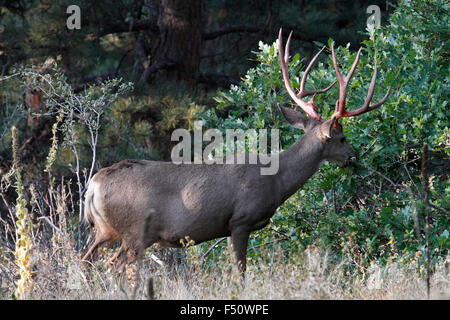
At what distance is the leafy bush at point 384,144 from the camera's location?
24.6ft

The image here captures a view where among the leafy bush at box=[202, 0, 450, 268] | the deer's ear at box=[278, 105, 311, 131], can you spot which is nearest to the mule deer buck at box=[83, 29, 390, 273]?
the deer's ear at box=[278, 105, 311, 131]

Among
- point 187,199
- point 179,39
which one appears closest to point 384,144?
point 187,199

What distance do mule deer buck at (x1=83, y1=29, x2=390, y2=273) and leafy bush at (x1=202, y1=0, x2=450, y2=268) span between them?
1.65 feet

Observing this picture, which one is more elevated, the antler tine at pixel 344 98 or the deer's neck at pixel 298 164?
the antler tine at pixel 344 98

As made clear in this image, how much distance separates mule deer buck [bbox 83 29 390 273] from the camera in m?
7.00

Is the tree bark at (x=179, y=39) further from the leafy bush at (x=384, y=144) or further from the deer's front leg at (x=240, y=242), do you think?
the deer's front leg at (x=240, y=242)

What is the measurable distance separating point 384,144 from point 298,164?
0.96 metres

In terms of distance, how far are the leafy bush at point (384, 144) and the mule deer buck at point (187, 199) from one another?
1.65 ft

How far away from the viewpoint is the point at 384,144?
7.69 metres
